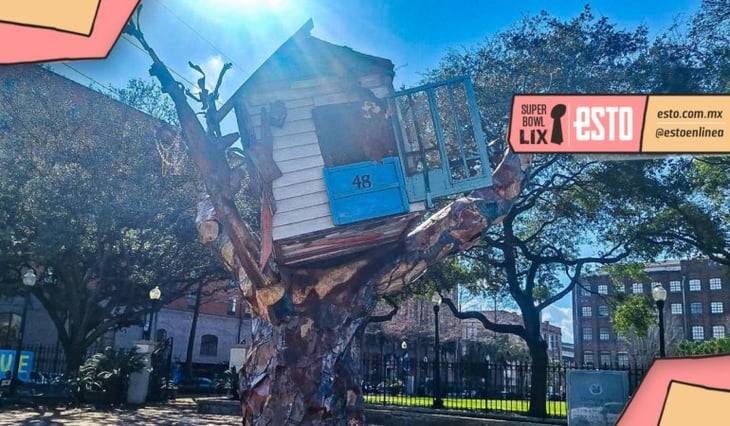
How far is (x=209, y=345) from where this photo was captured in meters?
42.8

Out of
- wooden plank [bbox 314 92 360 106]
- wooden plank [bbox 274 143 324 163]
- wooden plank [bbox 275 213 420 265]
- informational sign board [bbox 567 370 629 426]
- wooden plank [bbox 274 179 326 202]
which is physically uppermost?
wooden plank [bbox 314 92 360 106]

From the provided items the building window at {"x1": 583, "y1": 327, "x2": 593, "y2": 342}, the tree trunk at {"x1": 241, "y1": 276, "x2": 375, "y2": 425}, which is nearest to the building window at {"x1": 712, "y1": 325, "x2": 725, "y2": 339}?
the building window at {"x1": 583, "y1": 327, "x2": 593, "y2": 342}

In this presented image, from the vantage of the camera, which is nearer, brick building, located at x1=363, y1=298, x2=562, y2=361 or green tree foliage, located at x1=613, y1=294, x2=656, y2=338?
green tree foliage, located at x1=613, y1=294, x2=656, y2=338

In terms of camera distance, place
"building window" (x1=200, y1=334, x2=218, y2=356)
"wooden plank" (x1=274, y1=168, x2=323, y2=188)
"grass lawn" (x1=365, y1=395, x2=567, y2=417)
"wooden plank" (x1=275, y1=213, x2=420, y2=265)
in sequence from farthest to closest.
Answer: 1. "building window" (x1=200, y1=334, x2=218, y2=356)
2. "grass lawn" (x1=365, y1=395, x2=567, y2=417)
3. "wooden plank" (x1=275, y1=213, x2=420, y2=265)
4. "wooden plank" (x1=274, y1=168, x2=323, y2=188)

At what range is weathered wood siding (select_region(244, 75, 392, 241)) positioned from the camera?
422 cm

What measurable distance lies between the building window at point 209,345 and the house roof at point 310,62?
131 ft

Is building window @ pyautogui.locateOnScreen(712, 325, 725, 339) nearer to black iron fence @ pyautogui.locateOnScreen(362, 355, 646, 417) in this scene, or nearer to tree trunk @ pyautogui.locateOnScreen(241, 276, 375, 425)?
black iron fence @ pyautogui.locateOnScreen(362, 355, 646, 417)

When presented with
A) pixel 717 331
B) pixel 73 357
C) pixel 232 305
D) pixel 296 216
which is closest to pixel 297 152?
pixel 296 216

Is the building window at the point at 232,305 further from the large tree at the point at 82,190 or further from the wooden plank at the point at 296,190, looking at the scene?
the wooden plank at the point at 296,190

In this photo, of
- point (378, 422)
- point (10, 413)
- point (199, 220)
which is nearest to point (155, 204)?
point (10, 413)

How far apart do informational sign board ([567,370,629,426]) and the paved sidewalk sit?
932 centimetres

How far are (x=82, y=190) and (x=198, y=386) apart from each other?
15.7m

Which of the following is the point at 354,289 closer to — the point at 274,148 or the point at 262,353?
the point at 262,353

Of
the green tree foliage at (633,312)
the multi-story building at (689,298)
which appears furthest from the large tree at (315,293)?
the multi-story building at (689,298)
